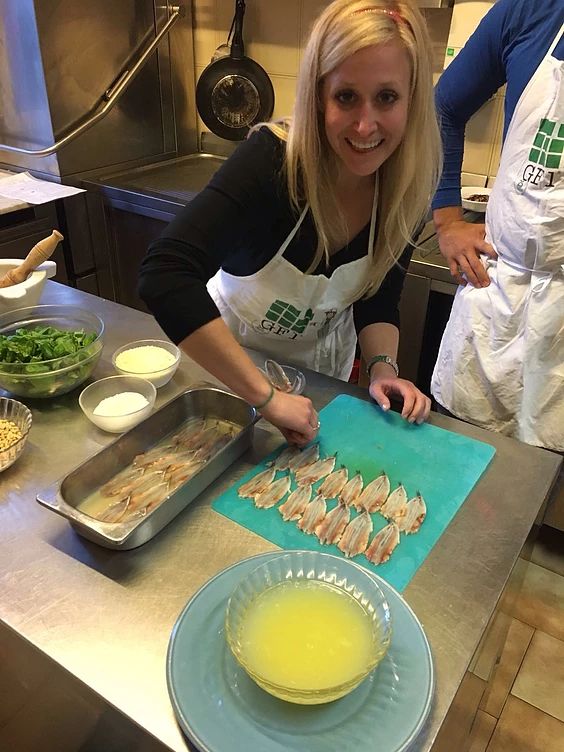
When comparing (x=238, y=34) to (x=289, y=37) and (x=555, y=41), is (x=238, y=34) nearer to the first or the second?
(x=289, y=37)

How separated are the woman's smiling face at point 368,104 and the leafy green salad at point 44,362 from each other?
1.80ft

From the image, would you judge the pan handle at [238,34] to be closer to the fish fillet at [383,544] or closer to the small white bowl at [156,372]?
the small white bowl at [156,372]

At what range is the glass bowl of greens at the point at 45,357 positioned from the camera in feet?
3.36

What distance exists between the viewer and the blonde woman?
37.7 inches

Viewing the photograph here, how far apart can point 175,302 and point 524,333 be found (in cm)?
82

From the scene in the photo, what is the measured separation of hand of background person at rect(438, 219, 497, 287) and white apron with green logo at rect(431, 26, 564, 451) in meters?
0.02

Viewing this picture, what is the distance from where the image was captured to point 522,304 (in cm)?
138

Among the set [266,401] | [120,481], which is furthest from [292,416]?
[120,481]

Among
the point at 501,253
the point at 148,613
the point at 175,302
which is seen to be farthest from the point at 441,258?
the point at 148,613

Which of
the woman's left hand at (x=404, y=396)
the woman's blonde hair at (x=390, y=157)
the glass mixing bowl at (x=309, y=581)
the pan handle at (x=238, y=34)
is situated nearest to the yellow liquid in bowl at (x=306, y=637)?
the glass mixing bowl at (x=309, y=581)

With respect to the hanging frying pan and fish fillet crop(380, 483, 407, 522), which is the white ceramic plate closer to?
fish fillet crop(380, 483, 407, 522)

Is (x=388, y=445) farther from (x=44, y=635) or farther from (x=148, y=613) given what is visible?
(x=44, y=635)

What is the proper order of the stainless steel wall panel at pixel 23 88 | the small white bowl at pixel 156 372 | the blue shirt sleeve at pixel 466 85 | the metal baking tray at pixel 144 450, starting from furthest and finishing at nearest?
1. the stainless steel wall panel at pixel 23 88
2. the blue shirt sleeve at pixel 466 85
3. the small white bowl at pixel 156 372
4. the metal baking tray at pixel 144 450

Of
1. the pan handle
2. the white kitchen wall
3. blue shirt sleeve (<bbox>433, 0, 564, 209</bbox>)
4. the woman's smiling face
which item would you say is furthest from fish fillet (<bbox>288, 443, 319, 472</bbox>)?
the pan handle
